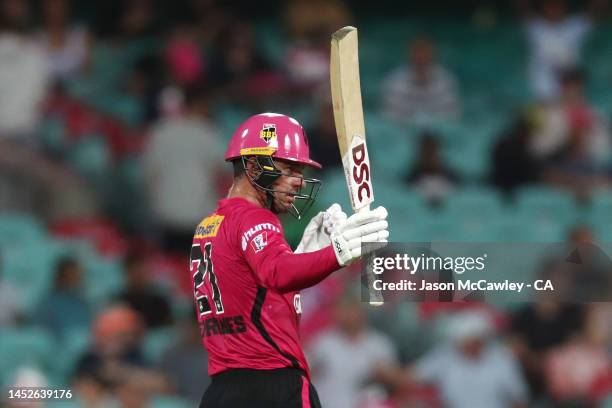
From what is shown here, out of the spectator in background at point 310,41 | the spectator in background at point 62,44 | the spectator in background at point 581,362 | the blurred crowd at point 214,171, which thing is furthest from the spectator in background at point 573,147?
the spectator in background at point 62,44

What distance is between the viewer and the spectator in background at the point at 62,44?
34.1ft

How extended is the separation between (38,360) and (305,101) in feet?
12.3

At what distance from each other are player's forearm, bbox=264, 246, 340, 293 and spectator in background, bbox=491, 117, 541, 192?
19.5ft

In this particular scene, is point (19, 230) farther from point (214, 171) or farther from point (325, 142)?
point (325, 142)

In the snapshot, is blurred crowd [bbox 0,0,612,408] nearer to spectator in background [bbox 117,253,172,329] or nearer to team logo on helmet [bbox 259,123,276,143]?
spectator in background [bbox 117,253,172,329]

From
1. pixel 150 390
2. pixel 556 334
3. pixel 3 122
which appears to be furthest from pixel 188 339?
pixel 3 122

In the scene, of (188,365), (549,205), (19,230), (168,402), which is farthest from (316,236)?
(19,230)

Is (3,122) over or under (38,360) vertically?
over

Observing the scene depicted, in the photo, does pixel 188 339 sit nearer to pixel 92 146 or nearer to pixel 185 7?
pixel 92 146

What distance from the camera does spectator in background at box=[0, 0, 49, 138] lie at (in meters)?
9.68

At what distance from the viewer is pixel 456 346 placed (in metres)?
7.45

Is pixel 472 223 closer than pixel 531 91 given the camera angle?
Yes

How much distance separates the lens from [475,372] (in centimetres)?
743

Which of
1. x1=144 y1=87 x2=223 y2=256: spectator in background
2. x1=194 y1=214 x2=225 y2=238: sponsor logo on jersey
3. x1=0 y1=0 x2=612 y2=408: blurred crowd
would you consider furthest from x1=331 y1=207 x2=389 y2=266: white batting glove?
x1=144 y1=87 x2=223 y2=256: spectator in background
